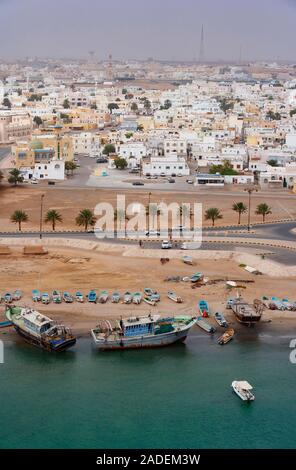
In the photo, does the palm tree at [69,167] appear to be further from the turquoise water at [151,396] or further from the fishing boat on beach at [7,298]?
the turquoise water at [151,396]

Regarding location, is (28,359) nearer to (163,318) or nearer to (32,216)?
(163,318)

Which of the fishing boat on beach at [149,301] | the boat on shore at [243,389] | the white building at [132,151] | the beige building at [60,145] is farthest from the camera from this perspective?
the white building at [132,151]

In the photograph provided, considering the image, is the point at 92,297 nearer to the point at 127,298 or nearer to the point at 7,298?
the point at 127,298

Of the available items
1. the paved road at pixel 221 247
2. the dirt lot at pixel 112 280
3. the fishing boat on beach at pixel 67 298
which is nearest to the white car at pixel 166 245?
the paved road at pixel 221 247

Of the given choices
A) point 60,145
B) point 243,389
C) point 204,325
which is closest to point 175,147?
point 60,145

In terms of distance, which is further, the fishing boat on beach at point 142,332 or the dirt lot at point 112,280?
the dirt lot at point 112,280

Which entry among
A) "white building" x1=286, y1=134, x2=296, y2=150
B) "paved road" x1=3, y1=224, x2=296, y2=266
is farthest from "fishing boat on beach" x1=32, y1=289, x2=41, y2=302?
"white building" x1=286, y1=134, x2=296, y2=150

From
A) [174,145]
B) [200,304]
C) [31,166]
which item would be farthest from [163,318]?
[174,145]
